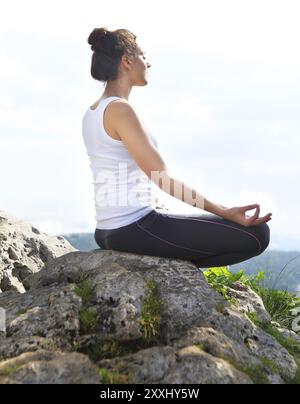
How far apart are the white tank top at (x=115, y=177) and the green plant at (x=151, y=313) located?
2.66ft

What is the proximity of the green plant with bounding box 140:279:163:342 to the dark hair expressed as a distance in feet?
7.45

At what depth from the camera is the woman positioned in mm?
7191

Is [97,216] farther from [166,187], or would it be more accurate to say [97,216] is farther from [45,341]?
[45,341]

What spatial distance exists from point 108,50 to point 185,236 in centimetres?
213

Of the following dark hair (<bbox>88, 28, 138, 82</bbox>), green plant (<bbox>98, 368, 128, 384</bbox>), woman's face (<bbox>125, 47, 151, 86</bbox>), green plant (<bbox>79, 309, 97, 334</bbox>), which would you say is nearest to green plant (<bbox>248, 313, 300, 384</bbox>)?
green plant (<bbox>79, 309, 97, 334</bbox>)

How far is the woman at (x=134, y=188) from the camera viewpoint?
283 inches

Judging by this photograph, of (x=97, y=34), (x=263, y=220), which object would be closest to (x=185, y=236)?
(x=263, y=220)

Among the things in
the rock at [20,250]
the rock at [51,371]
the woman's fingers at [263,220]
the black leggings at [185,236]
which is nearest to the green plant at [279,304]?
the rock at [20,250]

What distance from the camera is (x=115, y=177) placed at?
7367mm

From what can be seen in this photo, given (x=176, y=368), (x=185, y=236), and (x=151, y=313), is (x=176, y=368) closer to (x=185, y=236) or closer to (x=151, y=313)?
(x=151, y=313)

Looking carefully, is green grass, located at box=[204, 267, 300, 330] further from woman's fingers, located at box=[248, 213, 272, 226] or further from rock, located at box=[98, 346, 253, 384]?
rock, located at box=[98, 346, 253, 384]
